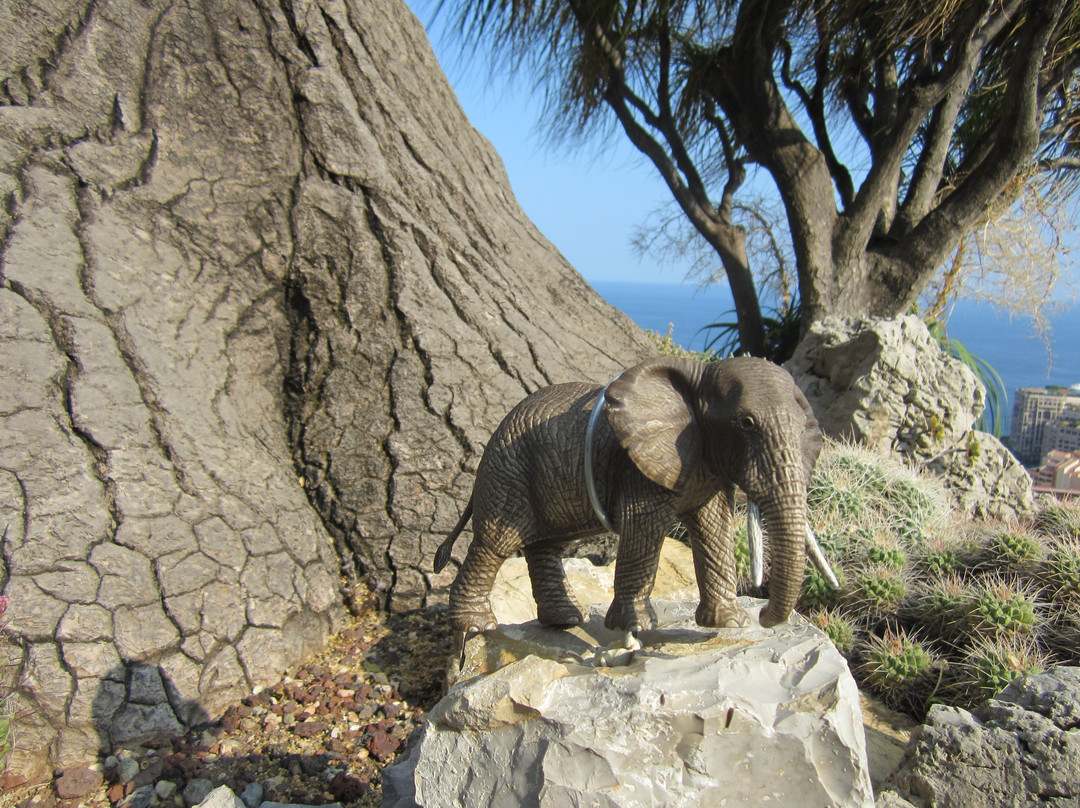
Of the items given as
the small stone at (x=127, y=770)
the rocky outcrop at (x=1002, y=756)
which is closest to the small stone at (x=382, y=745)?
the small stone at (x=127, y=770)

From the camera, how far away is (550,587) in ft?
8.50

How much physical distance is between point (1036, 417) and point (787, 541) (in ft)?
33.5

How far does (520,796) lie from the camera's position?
1849 millimetres

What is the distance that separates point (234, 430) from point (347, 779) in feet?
5.41

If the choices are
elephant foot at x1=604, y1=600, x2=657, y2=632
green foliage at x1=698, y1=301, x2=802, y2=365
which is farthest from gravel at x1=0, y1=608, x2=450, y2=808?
green foliage at x1=698, y1=301, x2=802, y2=365

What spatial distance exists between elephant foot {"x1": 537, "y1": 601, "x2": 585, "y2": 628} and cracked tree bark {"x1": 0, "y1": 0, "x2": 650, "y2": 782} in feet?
3.65

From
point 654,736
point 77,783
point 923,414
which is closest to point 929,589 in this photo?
point 923,414

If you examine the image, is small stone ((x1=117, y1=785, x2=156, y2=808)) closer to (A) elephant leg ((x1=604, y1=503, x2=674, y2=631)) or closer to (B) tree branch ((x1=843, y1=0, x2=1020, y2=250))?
(A) elephant leg ((x1=604, y1=503, x2=674, y2=631))

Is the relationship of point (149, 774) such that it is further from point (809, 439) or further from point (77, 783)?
point (809, 439)

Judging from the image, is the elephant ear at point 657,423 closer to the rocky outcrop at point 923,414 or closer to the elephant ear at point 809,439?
the elephant ear at point 809,439

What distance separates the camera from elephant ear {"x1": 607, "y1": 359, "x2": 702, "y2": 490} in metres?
2.04

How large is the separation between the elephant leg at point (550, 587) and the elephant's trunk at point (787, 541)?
84 centimetres

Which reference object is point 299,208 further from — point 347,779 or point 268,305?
point 347,779

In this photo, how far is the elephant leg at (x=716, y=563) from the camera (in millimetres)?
2324
